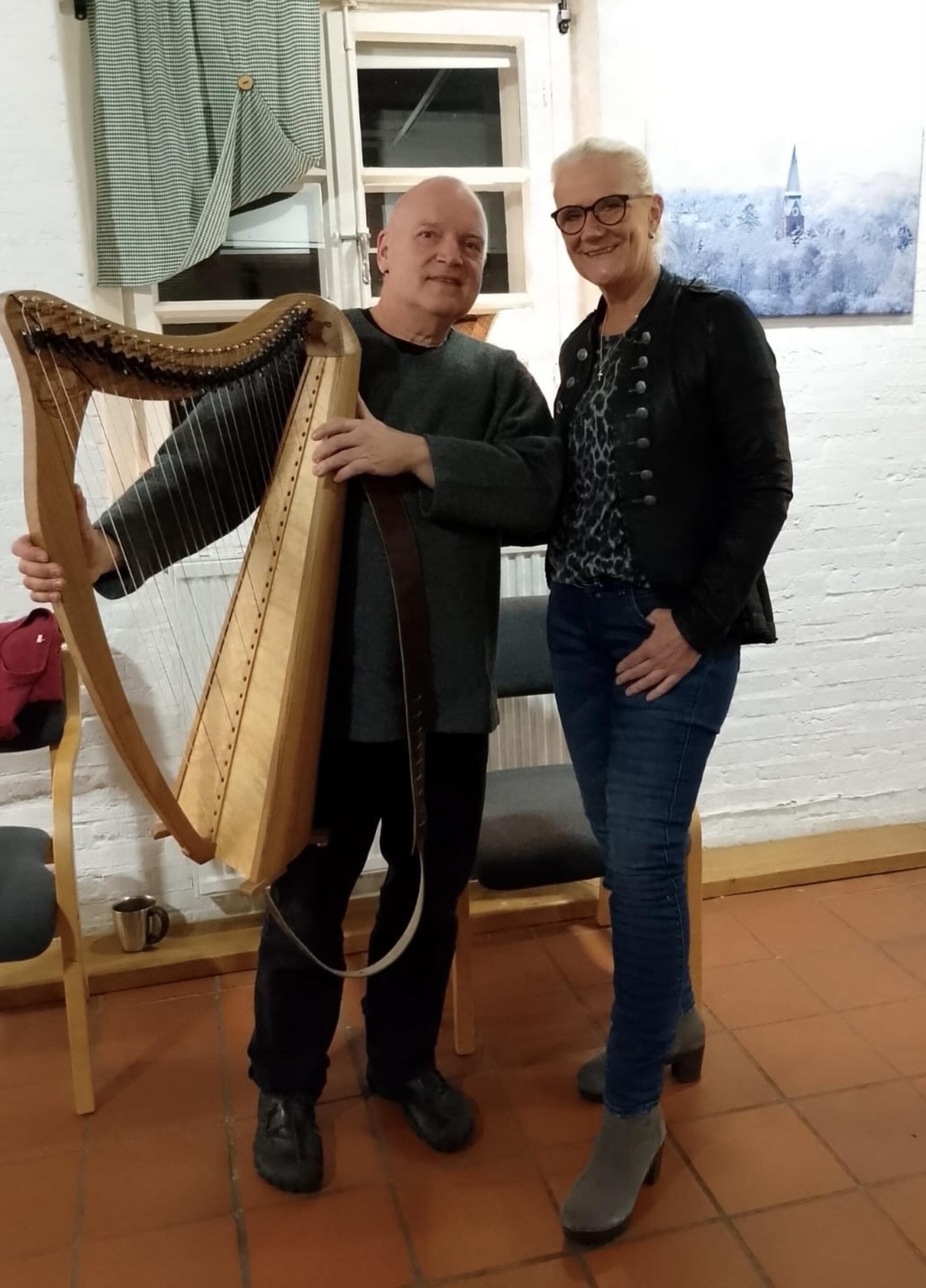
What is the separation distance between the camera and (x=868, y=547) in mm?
2559

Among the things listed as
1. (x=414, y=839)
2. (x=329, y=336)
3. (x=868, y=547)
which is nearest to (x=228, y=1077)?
(x=414, y=839)

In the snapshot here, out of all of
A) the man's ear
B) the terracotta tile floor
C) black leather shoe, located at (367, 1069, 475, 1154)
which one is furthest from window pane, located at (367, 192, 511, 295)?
black leather shoe, located at (367, 1069, 475, 1154)

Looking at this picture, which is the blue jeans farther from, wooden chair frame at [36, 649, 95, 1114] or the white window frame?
the white window frame

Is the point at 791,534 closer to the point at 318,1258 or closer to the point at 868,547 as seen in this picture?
the point at 868,547

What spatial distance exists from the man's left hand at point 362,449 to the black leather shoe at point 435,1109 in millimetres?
1002

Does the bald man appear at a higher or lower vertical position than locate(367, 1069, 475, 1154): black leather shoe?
higher

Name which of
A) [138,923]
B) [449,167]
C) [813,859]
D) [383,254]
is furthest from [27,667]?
[813,859]

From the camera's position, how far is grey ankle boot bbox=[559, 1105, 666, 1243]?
4.68ft

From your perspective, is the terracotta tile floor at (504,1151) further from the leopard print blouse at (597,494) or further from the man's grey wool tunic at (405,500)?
the leopard print blouse at (597,494)

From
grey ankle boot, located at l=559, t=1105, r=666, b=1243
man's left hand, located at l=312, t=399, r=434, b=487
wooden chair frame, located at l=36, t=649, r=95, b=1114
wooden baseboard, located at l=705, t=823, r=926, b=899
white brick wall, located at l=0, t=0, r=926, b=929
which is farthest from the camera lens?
wooden baseboard, located at l=705, t=823, r=926, b=899

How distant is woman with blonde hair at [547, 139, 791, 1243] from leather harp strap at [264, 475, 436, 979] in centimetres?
26

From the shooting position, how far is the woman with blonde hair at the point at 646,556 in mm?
1323

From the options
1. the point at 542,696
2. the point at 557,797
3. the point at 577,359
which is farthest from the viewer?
the point at 542,696

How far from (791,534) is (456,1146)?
1572mm
